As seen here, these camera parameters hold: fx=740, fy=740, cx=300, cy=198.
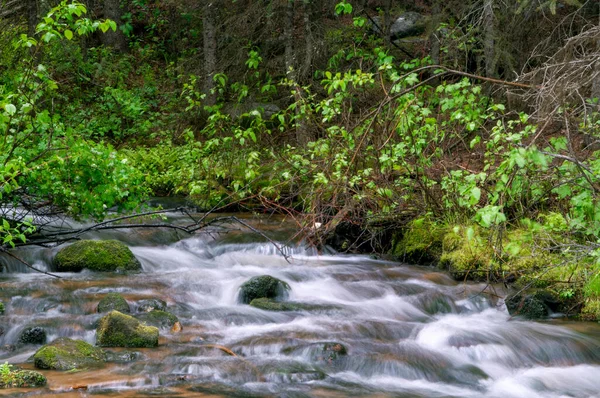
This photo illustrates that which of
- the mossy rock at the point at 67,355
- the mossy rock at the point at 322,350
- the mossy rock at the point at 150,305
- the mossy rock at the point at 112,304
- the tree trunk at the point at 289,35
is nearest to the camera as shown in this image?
the mossy rock at the point at 67,355

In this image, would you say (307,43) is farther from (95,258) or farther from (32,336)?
(32,336)

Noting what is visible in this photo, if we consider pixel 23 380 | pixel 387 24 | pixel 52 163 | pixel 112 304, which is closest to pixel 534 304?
pixel 112 304

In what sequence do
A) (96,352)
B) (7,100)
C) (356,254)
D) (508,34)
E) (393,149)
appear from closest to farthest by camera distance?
(96,352), (7,100), (393,149), (356,254), (508,34)

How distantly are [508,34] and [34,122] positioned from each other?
9148mm

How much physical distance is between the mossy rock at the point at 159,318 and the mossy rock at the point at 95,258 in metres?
2.46

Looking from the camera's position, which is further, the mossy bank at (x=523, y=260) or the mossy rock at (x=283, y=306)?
the mossy rock at (x=283, y=306)

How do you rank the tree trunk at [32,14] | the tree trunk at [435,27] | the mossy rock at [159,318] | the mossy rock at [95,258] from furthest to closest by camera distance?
the tree trunk at [32,14], the tree trunk at [435,27], the mossy rock at [95,258], the mossy rock at [159,318]

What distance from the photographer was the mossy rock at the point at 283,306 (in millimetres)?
9266

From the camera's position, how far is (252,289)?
31.9ft

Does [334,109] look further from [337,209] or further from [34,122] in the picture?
[34,122]

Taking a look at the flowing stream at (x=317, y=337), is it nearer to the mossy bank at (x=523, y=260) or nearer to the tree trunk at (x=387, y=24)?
→ the mossy bank at (x=523, y=260)

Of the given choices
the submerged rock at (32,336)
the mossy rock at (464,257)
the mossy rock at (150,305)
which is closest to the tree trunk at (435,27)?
the mossy rock at (464,257)

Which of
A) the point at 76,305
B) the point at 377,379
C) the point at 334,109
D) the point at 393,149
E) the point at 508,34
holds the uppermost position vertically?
the point at 508,34

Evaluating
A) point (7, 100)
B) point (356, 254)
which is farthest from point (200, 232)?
point (7, 100)
